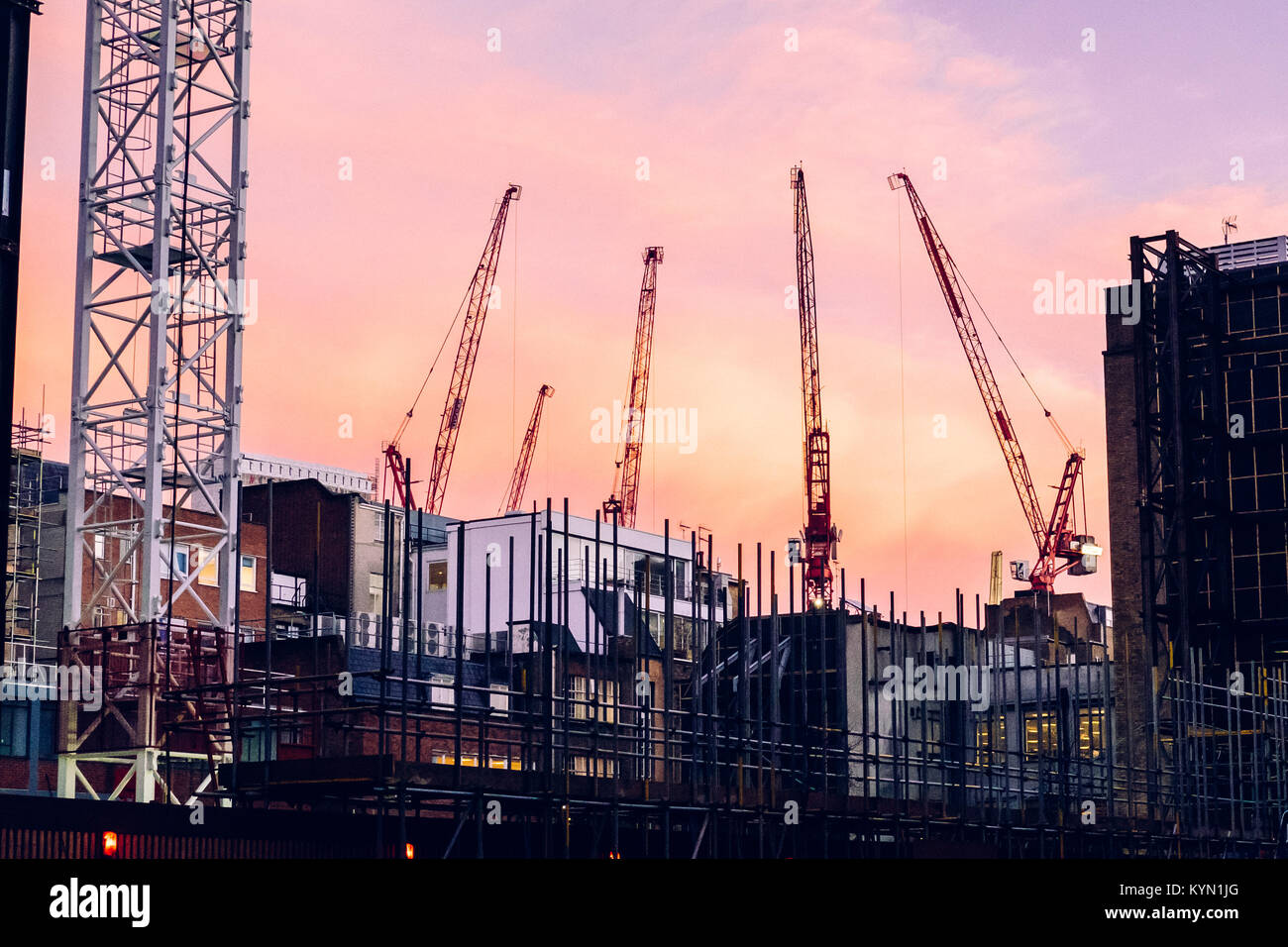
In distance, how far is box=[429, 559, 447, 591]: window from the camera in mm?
101812


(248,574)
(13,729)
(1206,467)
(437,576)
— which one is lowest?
(13,729)

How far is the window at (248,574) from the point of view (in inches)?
3452

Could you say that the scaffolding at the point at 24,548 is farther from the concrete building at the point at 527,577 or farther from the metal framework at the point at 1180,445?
the metal framework at the point at 1180,445

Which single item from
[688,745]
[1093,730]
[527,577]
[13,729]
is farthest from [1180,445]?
[13,729]

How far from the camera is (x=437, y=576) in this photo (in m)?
102

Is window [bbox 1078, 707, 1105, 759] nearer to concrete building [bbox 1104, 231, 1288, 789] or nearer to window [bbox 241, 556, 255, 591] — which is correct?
concrete building [bbox 1104, 231, 1288, 789]

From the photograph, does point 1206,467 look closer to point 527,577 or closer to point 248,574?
point 527,577

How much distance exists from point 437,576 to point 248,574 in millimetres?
15506

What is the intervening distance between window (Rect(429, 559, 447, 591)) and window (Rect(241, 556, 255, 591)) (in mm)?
14103

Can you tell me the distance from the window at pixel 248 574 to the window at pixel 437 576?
1410cm

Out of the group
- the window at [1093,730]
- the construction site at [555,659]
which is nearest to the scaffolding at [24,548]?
the construction site at [555,659]
